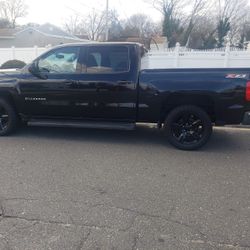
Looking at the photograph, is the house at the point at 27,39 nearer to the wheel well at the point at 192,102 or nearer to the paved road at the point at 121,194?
the wheel well at the point at 192,102

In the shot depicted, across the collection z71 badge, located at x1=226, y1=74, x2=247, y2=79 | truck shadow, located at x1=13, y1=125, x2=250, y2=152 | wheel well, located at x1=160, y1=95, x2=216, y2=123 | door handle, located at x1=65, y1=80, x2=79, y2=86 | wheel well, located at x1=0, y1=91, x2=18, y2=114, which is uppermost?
z71 badge, located at x1=226, y1=74, x2=247, y2=79

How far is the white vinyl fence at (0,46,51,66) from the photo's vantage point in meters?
21.8

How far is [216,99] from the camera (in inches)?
230

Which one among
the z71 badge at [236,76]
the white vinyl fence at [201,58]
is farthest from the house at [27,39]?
the z71 badge at [236,76]

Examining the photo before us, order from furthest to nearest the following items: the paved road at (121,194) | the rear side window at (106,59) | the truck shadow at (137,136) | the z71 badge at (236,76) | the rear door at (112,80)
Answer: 1. the truck shadow at (137,136)
2. the rear side window at (106,59)
3. the rear door at (112,80)
4. the z71 badge at (236,76)
5. the paved road at (121,194)

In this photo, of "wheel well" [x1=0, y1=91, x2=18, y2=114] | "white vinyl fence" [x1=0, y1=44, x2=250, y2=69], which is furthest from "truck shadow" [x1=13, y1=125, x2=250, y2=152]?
"white vinyl fence" [x1=0, y1=44, x2=250, y2=69]

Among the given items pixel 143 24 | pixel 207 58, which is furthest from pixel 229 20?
pixel 207 58

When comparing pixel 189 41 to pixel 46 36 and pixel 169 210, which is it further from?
pixel 169 210

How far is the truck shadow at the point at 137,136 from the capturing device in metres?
Result: 6.38

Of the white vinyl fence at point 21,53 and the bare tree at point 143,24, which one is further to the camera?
the bare tree at point 143,24

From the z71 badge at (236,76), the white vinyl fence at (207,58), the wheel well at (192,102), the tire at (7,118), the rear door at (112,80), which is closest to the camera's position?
the z71 badge at (236,76)

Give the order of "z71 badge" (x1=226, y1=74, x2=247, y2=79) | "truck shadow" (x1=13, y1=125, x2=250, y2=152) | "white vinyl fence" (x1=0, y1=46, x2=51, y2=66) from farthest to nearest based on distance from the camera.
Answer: "white vinyl fence" (x1=0, y1=46, x2=51, y2=66) < "truck shadow" (x1=13, y1=125, x2=250, y2=152) < "z71 badge" (x1=226, y1=74, x2=247, y2=79)

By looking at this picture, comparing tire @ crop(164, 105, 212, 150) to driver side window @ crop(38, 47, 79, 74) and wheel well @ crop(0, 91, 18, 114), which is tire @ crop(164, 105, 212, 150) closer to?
driver side window @ crop(38, 47, 79, 74)

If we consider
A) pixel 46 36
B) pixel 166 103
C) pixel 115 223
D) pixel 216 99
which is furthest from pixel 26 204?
pixel 46 36
